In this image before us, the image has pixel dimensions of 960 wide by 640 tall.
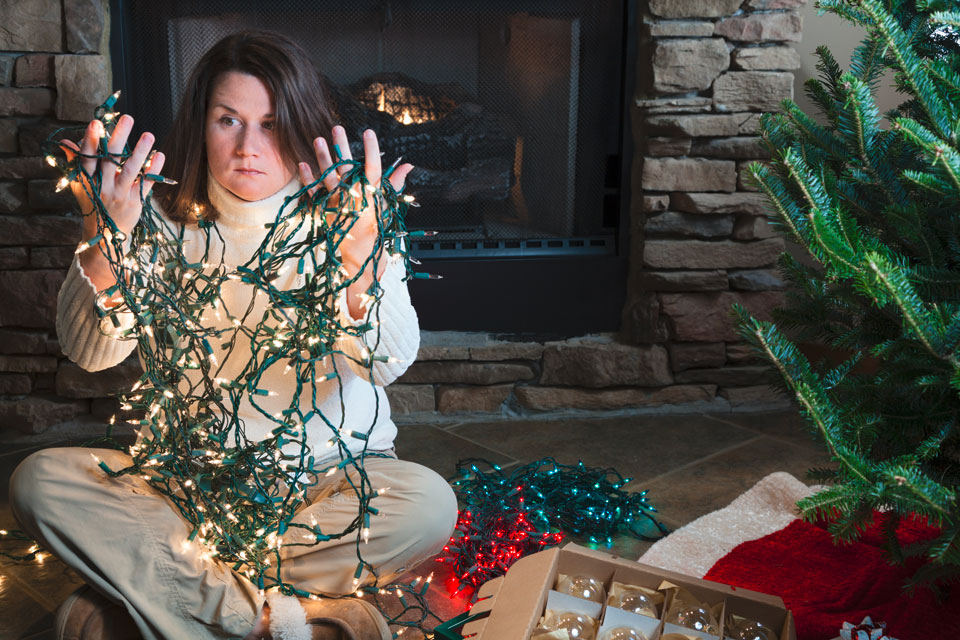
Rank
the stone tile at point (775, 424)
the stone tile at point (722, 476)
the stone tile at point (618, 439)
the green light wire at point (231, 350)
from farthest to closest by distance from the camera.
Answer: the stone tile at point (775, 424)
the stone tile at point (618, 439)
the stone tile at point (722, 476)
the green light wire at point (231, 350)

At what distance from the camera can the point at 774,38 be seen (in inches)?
86.6

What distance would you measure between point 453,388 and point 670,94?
0.96 metres

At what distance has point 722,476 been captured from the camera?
6.65 feet

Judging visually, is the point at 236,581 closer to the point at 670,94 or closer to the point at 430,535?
the point at 430,535

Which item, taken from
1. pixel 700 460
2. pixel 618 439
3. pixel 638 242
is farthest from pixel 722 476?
pixel 638 242

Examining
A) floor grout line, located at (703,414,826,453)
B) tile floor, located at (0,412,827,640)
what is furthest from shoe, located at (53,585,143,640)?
floor grout line, located at (703,414,826,453)

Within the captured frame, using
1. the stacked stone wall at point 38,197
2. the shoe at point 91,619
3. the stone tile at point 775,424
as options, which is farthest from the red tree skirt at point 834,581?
the stacked stone wall at point 38,197

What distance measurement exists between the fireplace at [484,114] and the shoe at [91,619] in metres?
1.24

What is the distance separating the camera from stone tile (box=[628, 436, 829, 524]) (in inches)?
74.0

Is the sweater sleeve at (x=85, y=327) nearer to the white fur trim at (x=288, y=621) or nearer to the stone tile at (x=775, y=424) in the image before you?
the white fur trim at (x=288, y=621)

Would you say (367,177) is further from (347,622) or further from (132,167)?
(347,622)

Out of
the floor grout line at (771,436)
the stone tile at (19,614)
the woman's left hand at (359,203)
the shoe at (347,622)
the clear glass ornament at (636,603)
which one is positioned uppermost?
the woman's left hand at (359,203)

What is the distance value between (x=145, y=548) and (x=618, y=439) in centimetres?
131

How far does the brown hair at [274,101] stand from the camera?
4.67 feet
